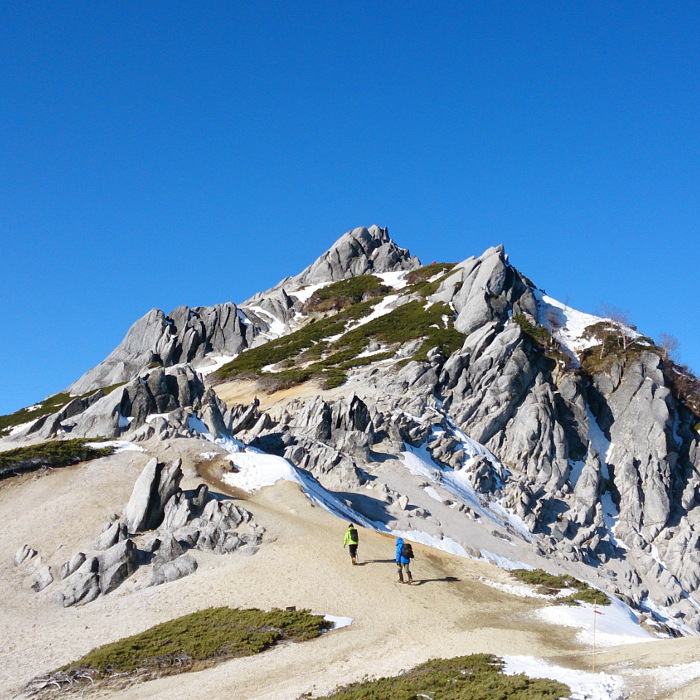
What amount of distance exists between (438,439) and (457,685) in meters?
41.4

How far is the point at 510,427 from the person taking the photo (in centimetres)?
6138

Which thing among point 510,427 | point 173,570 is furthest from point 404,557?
point 510,427

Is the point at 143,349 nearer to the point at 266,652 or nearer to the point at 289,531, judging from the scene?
the point at 289,531

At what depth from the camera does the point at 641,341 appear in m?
73.5

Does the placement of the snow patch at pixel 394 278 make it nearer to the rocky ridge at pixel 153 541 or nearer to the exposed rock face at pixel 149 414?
the exposed rock face at pixel 149 414

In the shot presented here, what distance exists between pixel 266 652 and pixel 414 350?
178 ft

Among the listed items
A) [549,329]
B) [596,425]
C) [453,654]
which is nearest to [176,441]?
[453,654]

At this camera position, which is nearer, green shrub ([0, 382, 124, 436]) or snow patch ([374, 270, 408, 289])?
green shrub ([0, 382, 124, 436])

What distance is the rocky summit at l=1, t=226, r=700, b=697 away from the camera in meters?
29.4

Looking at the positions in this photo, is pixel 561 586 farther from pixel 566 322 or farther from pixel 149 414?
pixel 566 322

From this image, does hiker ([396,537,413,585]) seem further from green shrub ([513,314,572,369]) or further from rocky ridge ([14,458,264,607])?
green shrub ([513,314,572,369])

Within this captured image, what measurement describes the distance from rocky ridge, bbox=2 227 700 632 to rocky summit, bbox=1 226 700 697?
0.18 meters

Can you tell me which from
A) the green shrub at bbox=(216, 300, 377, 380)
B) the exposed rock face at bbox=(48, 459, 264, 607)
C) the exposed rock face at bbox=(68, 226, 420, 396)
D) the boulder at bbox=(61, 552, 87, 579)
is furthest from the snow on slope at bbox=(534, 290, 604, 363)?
the boulder at bbox=(61, 552, 87, 579)

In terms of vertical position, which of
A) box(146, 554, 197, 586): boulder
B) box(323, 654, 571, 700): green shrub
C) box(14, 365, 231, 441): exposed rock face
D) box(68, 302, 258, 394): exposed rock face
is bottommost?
box(323, 654, 571, 700): green shrub
